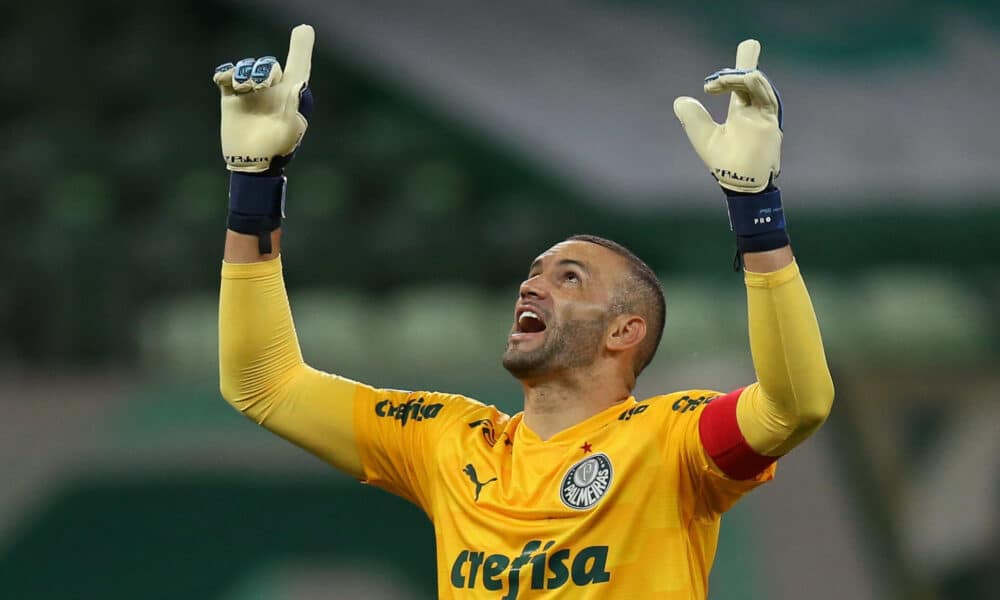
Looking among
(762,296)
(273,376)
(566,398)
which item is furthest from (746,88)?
(273,376)

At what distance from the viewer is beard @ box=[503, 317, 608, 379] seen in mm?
3324

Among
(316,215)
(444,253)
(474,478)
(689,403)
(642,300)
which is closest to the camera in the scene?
(689,403)

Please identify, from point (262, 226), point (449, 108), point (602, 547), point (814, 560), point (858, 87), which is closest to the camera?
point (602, 547)

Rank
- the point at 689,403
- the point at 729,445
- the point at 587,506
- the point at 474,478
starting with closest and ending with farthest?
the point at 729,445, the point at 587,506, the point at 689,403, the point at 474,478

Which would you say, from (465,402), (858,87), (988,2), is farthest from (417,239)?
(465,402)

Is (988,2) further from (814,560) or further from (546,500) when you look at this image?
(546,500)

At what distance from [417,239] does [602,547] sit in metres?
5.63

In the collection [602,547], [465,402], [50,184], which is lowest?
[602,547]

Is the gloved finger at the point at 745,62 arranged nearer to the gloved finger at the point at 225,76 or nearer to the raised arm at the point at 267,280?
the raised arm at the point at 267,280

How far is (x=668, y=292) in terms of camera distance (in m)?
7.48

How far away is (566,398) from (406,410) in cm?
44

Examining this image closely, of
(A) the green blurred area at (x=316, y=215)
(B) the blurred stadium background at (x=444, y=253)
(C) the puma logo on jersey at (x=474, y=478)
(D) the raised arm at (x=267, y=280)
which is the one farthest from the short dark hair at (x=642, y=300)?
(A) the green blurred area at (x=316, y=215)

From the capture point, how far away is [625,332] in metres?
3.43

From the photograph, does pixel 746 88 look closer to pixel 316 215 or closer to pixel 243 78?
pixel 243 78
